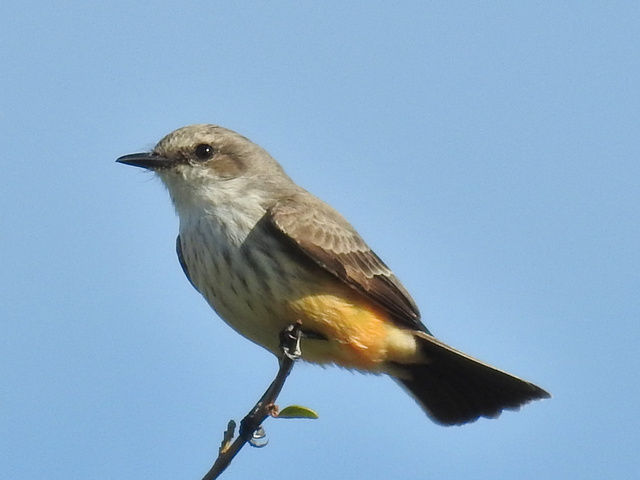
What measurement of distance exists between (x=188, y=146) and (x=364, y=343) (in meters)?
1.97

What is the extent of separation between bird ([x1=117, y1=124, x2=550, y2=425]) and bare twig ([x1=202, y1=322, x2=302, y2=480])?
30cm

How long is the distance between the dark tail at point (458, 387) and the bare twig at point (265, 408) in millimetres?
1600

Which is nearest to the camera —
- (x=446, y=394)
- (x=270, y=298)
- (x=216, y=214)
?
(x=270, y=298)

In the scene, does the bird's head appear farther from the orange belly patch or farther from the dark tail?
the dark tail

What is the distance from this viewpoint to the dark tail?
→ 7.96 m

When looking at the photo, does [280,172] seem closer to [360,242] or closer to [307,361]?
[360,242]

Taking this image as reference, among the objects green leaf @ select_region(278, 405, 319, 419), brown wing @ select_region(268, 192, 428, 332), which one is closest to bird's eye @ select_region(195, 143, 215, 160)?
brown wing @ select_region(268, 192, 428, 332)

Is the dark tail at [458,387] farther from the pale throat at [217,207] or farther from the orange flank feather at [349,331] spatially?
the pale throat at [217,207]

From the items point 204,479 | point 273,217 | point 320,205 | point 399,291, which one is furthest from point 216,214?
point 204,479

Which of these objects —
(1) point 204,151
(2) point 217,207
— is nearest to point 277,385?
(2) point 217,207

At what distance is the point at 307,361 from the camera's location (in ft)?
24.7

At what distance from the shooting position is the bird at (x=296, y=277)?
7.05 metres

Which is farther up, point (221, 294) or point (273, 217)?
point (273, 217)

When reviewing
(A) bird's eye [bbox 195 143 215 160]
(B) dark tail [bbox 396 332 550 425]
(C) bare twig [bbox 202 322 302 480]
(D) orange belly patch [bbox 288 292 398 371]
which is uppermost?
(A) bird's eye [bbox 195 143 215 160]
